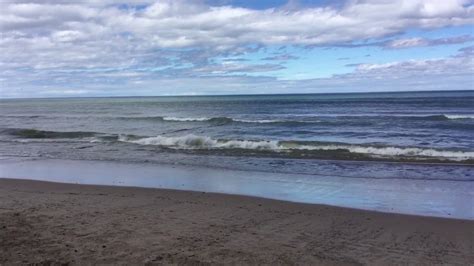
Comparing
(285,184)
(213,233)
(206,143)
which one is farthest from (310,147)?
(213,233)

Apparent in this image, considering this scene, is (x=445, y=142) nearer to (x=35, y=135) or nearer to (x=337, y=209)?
(x=337, y=209)

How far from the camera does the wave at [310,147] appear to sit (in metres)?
15.8

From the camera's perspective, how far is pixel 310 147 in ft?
61.0

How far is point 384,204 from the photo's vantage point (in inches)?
340

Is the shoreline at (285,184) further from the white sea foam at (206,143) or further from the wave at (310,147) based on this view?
the white sea foam at (206,143)

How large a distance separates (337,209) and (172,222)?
322cm

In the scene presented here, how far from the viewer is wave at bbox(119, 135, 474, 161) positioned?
1580cm

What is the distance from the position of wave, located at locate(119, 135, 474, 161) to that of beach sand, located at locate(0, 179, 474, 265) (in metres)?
8.93

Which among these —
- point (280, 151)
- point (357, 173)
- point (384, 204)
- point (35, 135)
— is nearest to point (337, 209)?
point (384, 204)

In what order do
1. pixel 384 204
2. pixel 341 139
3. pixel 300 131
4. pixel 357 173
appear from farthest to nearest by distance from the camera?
pixel 300 131 → pixel 341 139 → pixel 357 173 → pixel 384 204

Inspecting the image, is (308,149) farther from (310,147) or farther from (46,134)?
(46,134)

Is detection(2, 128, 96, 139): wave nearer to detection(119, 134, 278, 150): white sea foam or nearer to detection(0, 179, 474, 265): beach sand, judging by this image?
detection(119, 134, 278, 150): white sea foam

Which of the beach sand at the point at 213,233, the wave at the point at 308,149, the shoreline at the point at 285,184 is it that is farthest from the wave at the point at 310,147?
the beach sand at the point at 213,233

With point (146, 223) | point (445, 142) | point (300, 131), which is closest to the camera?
point (146, 223)
